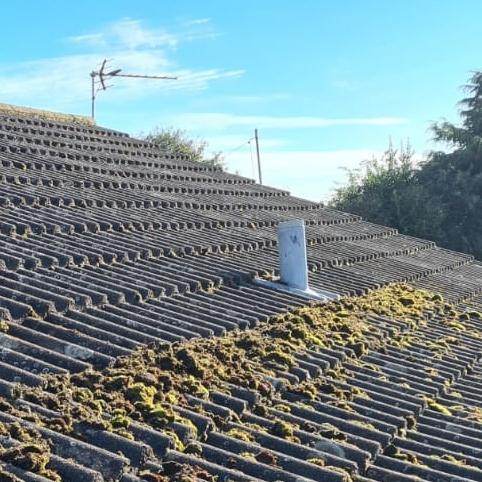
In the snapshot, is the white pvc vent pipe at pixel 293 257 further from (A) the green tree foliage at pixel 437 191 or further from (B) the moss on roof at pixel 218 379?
(A) the green tree foliage at pixel 437 191

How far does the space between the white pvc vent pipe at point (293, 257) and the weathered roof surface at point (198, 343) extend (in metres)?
0.22

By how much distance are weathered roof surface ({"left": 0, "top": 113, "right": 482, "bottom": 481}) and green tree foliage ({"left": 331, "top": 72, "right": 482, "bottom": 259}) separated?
48.4 ft

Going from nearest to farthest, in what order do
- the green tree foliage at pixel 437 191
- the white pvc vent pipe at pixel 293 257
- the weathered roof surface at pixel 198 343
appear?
1. the weathered roof surface at pixel 198 343
2. the white pvc vent pipe at pixel 293 257
3. the green tree foliage at pixel 437 191

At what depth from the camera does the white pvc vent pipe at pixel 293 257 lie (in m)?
5.80

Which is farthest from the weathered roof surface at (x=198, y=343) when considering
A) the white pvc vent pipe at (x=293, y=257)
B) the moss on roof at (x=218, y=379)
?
the white pvc vent pipe at (x=293, y=257)

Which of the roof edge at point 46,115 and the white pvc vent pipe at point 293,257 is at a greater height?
the roof edge at point 46,115

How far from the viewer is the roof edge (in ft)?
32.3

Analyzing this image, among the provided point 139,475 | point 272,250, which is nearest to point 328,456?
point 139,475

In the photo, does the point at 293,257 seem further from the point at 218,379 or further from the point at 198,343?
the point at 218,379

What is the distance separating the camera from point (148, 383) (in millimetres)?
3266

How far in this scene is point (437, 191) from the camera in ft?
78.9

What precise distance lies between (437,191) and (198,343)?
21.3 meters

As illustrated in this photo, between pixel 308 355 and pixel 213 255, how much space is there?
6.45ft

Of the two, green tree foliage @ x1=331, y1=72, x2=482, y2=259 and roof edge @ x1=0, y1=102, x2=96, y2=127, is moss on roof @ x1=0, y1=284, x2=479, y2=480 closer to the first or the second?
roof edge @ x1=0, y1=102, x2=96, y2=127
